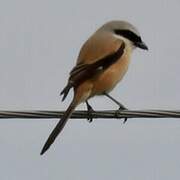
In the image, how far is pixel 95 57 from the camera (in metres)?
6.11

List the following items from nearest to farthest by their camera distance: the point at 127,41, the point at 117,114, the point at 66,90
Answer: the point at 117,114 < the point at 66,90 < the point at 127,41

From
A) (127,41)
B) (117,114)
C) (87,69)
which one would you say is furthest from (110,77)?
(117,114)

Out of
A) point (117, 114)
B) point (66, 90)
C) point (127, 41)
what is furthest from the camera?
point (127, 41)

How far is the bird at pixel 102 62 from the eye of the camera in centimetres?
589

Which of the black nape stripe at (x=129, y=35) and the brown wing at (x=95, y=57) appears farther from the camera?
the black nape stripe at (x=129, y=35)

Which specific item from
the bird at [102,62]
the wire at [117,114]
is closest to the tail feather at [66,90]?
the bird at [102,62]

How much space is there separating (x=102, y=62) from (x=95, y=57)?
7 cm

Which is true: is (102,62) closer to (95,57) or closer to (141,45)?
(95,57)

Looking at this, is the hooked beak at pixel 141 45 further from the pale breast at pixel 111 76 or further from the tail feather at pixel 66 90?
the tail feather at pixel 66 90

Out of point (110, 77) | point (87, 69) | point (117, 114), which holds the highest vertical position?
Answer: point (117, 114)

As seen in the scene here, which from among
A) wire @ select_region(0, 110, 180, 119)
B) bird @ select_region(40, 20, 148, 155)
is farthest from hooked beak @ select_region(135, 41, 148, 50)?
wire @ select_region(0, 110, 180, 119)

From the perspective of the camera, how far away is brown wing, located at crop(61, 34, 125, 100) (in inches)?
232

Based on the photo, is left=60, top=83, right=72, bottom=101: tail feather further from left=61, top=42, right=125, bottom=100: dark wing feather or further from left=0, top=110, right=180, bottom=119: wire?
left=0, top=110, right=180, bottom=119: wire

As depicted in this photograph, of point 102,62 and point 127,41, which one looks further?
point 127,41
